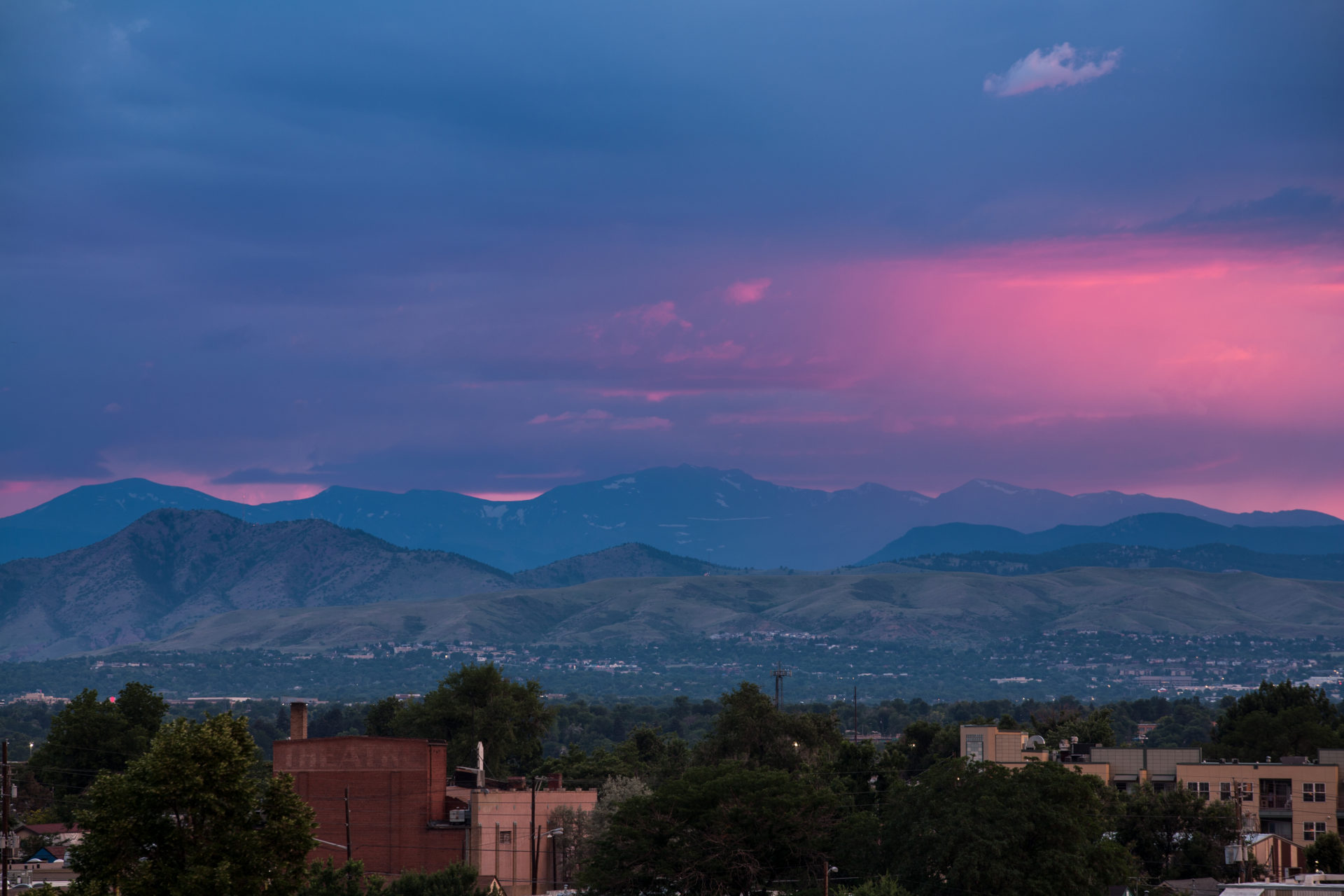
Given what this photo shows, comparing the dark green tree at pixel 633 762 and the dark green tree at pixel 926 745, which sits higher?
the dark green tree at pixel 926 745

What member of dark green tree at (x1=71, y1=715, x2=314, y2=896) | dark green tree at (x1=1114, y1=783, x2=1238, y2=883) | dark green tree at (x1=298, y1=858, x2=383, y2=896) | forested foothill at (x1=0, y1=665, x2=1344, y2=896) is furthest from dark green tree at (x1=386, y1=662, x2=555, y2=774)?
dark green tree at (x1=71, y1=715, x2=314, y2=896)

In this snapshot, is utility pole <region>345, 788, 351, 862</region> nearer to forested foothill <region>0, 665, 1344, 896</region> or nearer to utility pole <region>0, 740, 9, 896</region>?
forested foothill <region>0, 665, 1344, 896</region>

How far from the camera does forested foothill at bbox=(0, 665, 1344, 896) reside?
47125mm

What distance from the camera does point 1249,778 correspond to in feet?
347

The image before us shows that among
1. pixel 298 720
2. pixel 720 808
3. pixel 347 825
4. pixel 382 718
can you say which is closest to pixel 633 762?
pixel 382 718

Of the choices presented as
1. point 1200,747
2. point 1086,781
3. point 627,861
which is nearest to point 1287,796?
point 1200,747

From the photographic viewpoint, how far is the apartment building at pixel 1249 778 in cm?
10294

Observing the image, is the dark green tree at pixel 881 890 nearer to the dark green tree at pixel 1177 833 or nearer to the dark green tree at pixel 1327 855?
the dark green tree at pixel 1177 833

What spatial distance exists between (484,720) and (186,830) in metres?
92.1

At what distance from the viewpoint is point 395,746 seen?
8588cm

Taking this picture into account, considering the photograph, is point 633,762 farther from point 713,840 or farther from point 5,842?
point 5,842

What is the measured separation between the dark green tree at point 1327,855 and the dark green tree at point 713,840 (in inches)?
1059

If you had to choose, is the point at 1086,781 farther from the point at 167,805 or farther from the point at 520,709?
the point at 520,709

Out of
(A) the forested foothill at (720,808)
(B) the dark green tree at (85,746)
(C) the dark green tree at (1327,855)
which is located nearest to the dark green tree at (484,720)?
(A) the forested foothill at (720,808)
